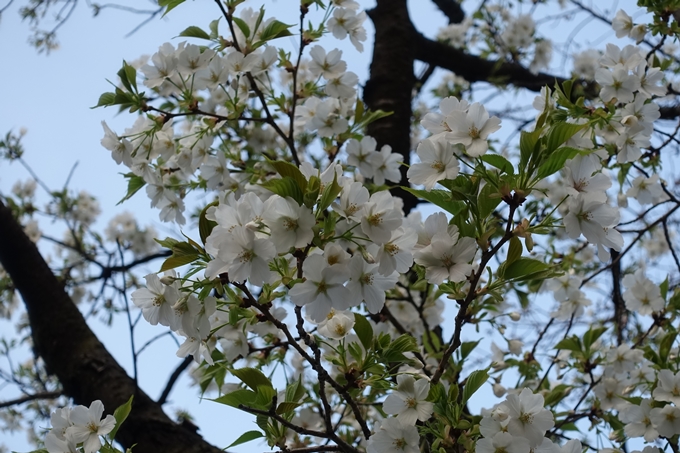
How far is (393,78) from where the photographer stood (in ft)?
7.66

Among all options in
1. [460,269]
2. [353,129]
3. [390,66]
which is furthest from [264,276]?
[390,66]

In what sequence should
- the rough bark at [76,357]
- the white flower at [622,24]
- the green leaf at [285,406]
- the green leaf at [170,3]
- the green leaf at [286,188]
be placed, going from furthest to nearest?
the white flower at [622,24]
the rough bark at [76,357]
the green leaf at [170,3]
the green leaf at [285,406]
the green leaf at [286,188]

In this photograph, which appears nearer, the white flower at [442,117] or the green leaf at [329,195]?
the green leaf at [329,195]

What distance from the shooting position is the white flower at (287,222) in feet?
2.37

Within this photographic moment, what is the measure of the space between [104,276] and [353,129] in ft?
4.80

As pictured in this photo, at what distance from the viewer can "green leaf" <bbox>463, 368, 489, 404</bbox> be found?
979mm

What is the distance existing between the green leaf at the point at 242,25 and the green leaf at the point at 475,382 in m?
0.88

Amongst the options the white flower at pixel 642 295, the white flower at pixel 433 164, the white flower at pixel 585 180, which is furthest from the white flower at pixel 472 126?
the white flower at pixel 642 295

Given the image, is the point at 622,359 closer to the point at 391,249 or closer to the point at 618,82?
the point at 618,82

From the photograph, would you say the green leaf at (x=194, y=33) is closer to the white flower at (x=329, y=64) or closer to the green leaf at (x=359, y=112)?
the white flower at (x=329, y=64)

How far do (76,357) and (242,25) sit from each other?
108 cm

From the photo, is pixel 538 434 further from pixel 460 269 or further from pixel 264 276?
pixel 264 276

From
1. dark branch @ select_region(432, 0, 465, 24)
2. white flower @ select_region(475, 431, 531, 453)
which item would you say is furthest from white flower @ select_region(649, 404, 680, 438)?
dark branch @ select_region(432, 0, 465, 24)

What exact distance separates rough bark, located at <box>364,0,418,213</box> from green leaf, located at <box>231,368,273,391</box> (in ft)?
3.94
